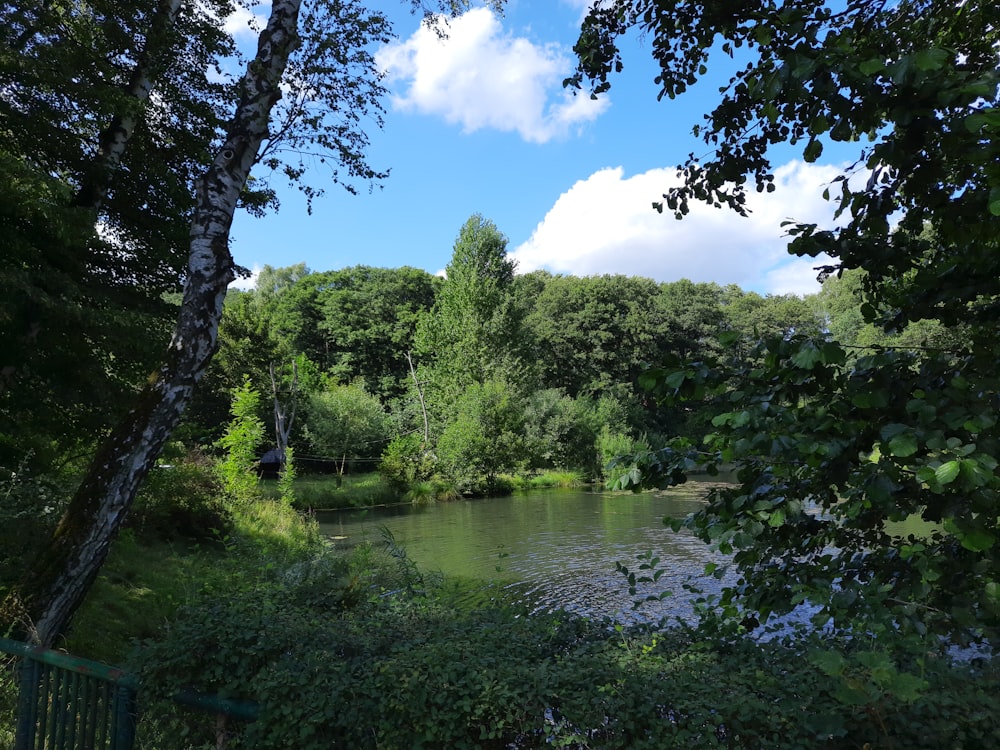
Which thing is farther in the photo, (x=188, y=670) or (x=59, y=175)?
(x=59, y=175)

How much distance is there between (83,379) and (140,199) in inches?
107

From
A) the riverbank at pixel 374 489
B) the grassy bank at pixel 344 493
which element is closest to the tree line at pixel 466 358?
the riverbank at pixel 374 489

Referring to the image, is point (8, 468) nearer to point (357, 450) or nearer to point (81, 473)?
point (81, 473)

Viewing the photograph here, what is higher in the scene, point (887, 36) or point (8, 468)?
point (887, 36)

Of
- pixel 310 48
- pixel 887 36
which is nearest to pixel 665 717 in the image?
pixel 887 36

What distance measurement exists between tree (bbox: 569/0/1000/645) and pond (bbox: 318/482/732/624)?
3.44 m

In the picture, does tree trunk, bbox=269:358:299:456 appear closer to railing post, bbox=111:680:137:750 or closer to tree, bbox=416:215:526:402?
tree, bbox=416:215:526:402

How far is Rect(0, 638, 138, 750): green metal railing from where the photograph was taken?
2.80 metres

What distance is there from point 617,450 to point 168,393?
10.5 ft

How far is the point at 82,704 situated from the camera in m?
2.85

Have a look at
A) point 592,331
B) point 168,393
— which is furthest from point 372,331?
point 168,393

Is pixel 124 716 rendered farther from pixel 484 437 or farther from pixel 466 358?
pixel 466 358

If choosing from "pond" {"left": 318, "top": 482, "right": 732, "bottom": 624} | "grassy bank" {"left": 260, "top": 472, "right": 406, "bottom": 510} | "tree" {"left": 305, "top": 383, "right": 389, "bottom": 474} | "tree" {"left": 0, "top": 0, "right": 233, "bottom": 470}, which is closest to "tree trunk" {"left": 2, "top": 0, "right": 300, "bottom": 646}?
"tree" {"left": 0, "top": 0, "right": 233, "bottom": 470}

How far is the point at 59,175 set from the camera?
6.86m
